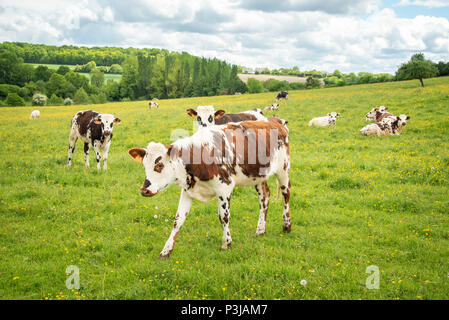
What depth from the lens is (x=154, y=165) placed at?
5293 millimetres

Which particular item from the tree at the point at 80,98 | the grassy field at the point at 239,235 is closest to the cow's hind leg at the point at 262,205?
the grassy field at the point at 239,235

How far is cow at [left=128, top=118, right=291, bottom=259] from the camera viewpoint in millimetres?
5344

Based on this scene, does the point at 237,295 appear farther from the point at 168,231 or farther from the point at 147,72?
the point at 147,72

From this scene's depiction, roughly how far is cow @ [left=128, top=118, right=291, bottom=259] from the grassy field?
0.88 meters

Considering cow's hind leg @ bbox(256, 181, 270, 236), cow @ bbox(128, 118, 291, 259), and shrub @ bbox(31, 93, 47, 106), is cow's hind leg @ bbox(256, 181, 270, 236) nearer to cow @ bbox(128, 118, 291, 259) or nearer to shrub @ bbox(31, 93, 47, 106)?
cow @ bbox(128, 118, 291, 259)

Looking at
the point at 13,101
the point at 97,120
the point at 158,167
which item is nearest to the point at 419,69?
the point at 97,120

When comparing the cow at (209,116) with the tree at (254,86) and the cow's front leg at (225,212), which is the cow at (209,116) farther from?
the tree at (254,86)

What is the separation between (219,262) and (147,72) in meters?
102

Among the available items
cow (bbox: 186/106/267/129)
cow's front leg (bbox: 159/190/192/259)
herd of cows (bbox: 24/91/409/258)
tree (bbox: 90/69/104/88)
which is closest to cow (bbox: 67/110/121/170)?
cow (bbox: 186/106/267/129)

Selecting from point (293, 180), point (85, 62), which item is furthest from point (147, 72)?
point (293, 180)

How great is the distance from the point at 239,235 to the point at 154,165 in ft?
8.75

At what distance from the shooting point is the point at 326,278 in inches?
197

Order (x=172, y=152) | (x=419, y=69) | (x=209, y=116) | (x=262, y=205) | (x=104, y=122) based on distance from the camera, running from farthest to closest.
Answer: (x=419, y=69) < (x=209, y=116) < (x=104, y=122) < (x=262, y=205) < (x=172, y=152)

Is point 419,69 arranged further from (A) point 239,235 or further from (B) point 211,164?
(B) point 211,164
